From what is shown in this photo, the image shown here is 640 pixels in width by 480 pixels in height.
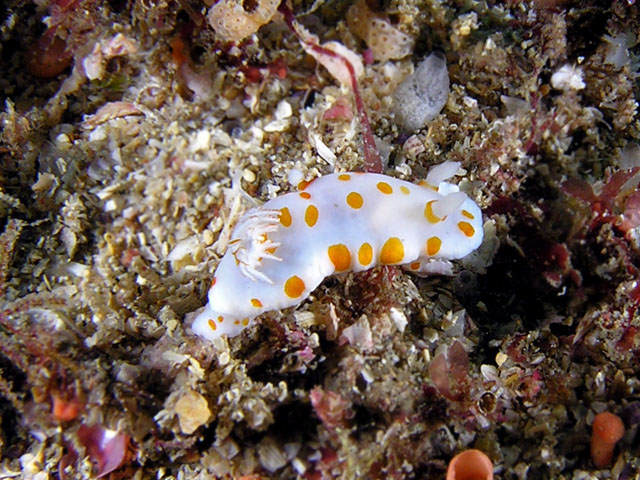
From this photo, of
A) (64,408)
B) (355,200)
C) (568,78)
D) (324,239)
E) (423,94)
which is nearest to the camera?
(64,408)

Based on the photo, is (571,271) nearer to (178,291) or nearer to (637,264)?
(637,264)

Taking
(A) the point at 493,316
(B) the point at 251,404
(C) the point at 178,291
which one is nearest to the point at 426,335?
(A) the point at 493,316

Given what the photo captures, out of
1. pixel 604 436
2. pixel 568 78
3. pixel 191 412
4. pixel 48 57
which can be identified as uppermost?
pixel 568 78

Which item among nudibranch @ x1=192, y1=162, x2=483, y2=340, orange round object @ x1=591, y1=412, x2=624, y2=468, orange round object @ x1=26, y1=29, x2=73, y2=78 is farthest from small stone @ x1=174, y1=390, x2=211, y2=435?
orange round object @ x1=26, y1=29, x2=73, y2=78

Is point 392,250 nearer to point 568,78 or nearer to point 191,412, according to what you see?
point 191,412

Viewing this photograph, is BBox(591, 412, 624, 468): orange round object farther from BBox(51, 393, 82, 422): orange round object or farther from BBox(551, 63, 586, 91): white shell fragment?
BBox(51, 393, 82, 422): orange round object

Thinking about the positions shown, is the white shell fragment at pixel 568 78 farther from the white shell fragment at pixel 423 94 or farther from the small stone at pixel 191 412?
the small stone at pixel 191 412

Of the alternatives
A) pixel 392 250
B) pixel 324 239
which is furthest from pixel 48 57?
pixel 392 250
